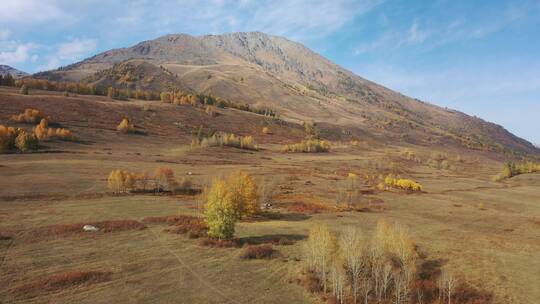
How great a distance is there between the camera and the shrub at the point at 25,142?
14738 cm

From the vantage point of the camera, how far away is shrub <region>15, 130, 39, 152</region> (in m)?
147

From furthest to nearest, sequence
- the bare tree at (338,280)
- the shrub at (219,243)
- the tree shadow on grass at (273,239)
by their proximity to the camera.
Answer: the tree shadow on grass at (273,239) → the shrub at (219,243) → the bare tree at (338,280)

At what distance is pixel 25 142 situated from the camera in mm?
148125

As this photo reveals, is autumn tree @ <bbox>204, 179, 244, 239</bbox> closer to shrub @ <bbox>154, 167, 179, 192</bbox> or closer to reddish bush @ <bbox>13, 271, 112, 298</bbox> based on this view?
reddish bush @ <bbox>13, 271, 112, 298</bbox>

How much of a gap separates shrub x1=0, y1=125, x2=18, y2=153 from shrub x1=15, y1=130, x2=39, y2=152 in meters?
1.79

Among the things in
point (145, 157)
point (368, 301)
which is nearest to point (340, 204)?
point (368, 301)

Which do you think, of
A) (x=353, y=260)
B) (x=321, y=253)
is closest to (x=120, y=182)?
(x=321, y=253)

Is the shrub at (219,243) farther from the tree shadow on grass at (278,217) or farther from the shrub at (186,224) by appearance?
the tree shadow on grass at (278,217)

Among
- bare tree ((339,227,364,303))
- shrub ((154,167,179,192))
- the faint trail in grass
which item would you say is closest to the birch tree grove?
bare tree ((339,227,364,303))

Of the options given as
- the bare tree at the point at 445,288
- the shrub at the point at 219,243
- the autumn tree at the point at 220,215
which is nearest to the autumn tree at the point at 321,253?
the bare tree at the point at 445,288

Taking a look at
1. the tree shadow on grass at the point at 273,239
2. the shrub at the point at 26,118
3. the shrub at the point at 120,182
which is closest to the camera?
the tree shadow on grass at the point at 273,239

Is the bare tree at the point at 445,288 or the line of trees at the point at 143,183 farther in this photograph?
the line of trees at the point at 143,183

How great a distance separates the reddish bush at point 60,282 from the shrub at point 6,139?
12066 centimetres

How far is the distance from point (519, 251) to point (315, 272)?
36.9 meters
